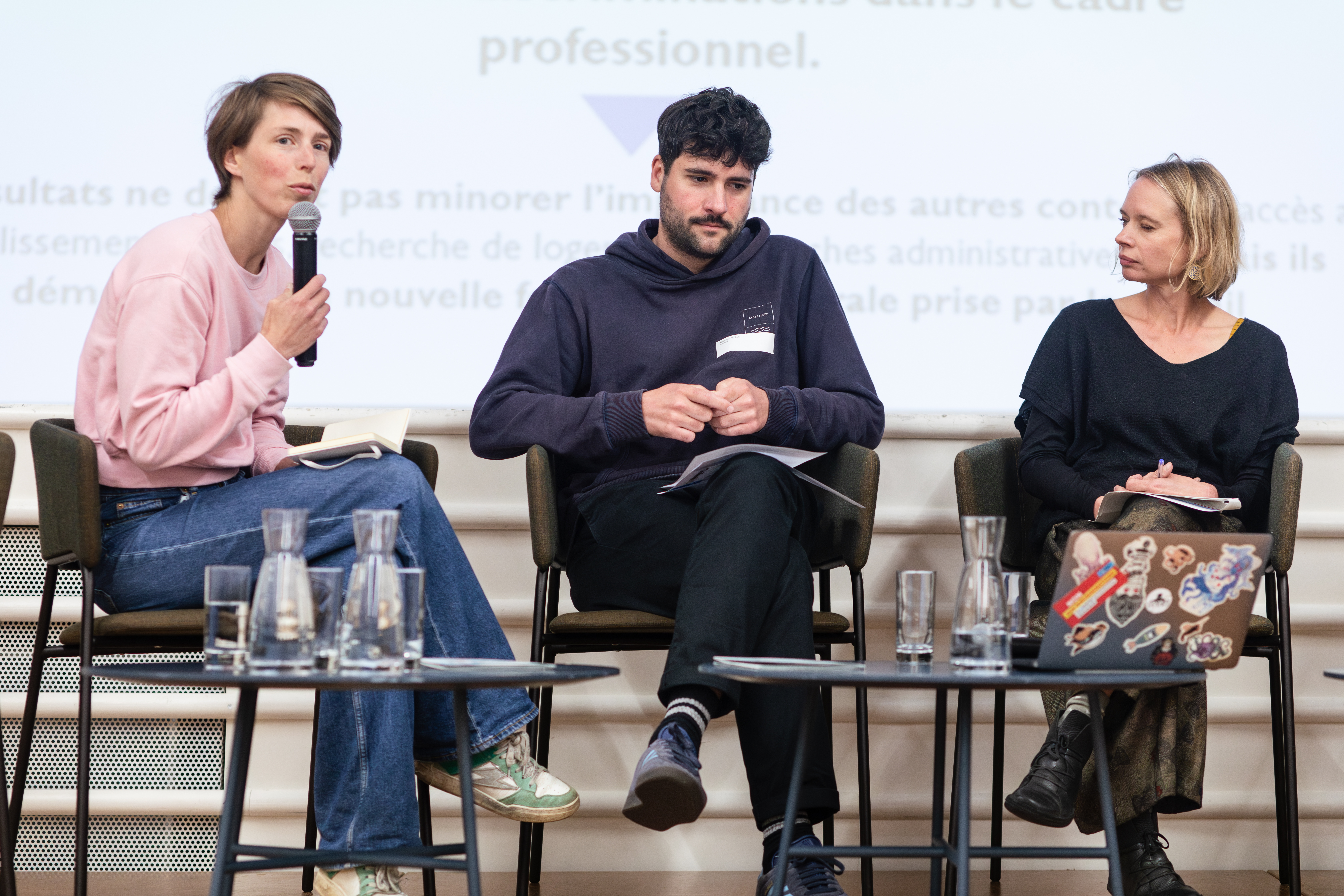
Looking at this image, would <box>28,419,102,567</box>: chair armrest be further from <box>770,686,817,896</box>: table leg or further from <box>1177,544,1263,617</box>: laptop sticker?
<box>1177,544,1263,617</box>: laptop sticker

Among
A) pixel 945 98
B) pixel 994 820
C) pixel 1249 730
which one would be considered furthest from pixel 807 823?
pixel 945 98

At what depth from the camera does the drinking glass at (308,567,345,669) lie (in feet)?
4.27

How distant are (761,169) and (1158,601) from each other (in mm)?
1597

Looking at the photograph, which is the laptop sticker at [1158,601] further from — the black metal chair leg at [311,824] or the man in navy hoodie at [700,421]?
the black metal chair leg at [311,824]

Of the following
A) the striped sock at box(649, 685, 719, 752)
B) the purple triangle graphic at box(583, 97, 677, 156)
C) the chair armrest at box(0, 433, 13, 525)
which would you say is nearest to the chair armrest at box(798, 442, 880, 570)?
the striped sock at box(649, 685, 719, 752)

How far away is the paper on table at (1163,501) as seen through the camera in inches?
79.6

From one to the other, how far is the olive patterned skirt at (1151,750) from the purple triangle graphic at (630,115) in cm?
134

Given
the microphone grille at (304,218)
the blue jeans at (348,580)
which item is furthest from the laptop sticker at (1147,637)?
the microphone grille at (304,218)

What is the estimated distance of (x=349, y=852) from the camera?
131cm

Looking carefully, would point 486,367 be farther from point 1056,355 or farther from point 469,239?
point 1056,355

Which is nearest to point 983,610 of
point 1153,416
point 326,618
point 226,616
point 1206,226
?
point 326,618

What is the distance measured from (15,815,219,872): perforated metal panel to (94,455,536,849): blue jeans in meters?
0.61

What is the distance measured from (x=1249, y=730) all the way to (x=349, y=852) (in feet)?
5.98

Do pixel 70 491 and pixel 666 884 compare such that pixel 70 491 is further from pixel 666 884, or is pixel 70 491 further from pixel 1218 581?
pixel 1218 581
